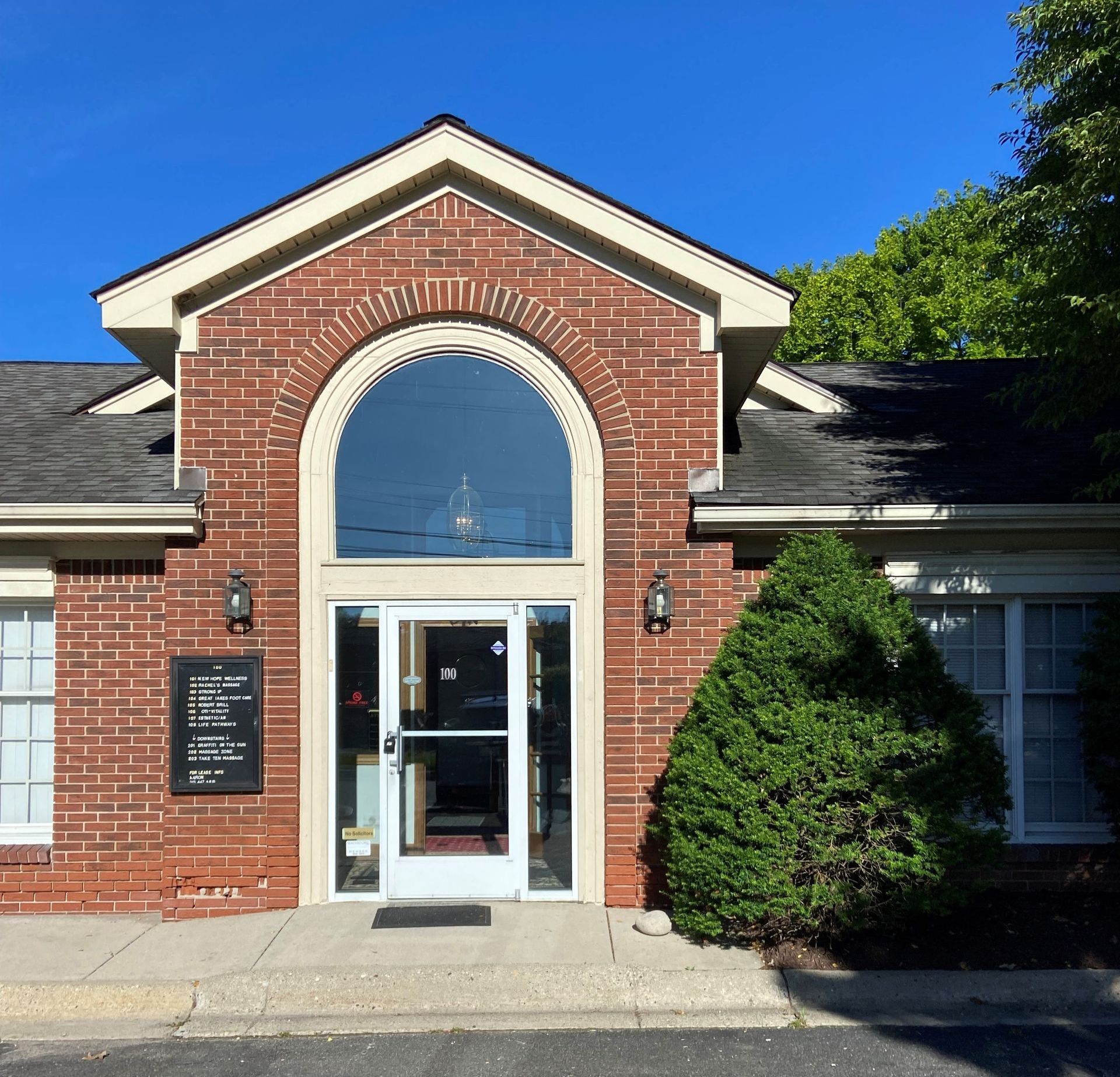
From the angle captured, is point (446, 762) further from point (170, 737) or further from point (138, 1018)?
point (138, 1018)

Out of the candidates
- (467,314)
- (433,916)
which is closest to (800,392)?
(467,314)

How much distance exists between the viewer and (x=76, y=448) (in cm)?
864

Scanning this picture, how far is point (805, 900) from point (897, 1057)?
45.6 inches

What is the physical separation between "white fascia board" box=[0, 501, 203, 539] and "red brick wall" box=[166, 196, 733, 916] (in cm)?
23

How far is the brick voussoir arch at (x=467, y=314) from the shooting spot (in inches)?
304

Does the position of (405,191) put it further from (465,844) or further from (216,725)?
(465,844)

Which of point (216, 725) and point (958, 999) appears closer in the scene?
point (958, 999)

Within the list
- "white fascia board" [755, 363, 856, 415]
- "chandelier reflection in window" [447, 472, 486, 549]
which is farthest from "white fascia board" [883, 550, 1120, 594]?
"chandelier reflection in window" [447, 472, 486, 549]

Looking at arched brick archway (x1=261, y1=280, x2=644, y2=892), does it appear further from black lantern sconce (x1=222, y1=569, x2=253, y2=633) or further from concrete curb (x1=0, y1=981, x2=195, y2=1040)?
concrete curb (x1=0, y1=981, x2=195, y2=1040)

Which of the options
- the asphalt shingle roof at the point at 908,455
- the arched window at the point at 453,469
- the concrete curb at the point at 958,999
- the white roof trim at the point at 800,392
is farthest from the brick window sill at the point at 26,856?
the white roof trim at the point at 800,392

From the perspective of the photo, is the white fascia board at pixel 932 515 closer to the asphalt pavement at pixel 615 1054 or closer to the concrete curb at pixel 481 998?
the concrete curb at pixel 481 998

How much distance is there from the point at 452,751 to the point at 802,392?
5.05 m

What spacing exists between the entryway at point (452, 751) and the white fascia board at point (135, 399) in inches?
138

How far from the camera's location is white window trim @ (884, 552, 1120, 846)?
7797 millimetres
